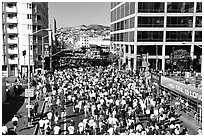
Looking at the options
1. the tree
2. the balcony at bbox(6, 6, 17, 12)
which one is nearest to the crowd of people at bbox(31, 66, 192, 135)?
the tree

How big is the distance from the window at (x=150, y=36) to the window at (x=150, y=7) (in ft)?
12.8

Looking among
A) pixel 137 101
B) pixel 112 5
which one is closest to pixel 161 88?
pixel 137 101

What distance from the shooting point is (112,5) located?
89.8 meters

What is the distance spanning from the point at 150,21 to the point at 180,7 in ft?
19.7

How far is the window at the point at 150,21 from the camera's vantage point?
2244 inches

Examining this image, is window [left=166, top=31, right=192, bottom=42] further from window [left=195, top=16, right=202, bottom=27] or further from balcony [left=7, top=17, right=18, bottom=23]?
balcony [left=7, top=17, right=18, bottom=23]

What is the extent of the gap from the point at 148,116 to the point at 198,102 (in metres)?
3.71

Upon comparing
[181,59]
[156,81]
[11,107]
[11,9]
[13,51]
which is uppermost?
[11,9]

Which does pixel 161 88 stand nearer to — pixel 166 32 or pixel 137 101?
pixel 137 101

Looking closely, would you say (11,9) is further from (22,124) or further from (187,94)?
(187,94)

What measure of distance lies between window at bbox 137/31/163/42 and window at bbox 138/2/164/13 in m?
3.90

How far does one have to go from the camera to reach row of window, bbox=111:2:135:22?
200 feet

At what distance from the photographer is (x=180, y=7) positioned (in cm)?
5644

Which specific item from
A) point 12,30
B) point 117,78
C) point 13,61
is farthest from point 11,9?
point 117,78
